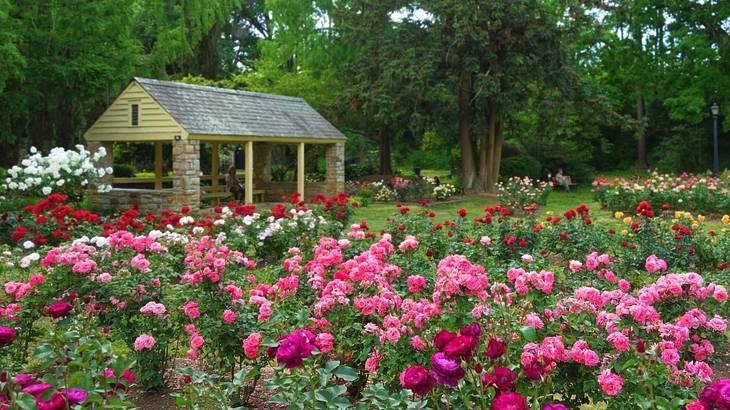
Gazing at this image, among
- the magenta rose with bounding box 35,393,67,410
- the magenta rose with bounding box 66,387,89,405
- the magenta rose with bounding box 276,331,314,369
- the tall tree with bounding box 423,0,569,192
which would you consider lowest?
the magenta rose with bounding box 66,387,89,405

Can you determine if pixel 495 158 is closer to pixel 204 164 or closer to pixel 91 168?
pixel 204 164

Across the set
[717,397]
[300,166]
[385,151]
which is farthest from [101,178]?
[717,397]

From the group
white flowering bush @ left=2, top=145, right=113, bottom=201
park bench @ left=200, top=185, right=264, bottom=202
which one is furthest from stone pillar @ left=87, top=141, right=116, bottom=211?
park bench @ left=200, top=185, right=264, bottom=202

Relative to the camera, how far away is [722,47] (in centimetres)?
3020

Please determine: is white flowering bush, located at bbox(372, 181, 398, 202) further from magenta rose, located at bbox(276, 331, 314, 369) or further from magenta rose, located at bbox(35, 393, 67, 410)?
magenta rose, located at bbox(35, 393, 67, 410)

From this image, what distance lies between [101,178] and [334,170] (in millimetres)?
6754

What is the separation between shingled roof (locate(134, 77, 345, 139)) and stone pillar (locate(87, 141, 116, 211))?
213 cm

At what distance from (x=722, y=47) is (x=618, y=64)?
515cm

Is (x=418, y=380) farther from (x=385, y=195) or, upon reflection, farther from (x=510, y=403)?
(x=385, y=195)

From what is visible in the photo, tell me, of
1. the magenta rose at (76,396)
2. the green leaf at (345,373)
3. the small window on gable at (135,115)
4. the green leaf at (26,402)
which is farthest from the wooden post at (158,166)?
the green leaf at (26,402)

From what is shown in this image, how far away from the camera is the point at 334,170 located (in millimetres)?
22453

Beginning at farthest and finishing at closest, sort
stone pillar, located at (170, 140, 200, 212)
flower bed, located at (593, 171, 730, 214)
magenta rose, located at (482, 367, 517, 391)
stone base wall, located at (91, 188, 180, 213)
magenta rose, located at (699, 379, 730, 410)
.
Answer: stone pillar, located at (170, 140, 200, 212), stone base wall, located at (91, 188, 180, 213), flower bed, located at (593, 171, 730, 214), magenta rose, located at (482, 367, 517, 391), magenta rose, located at (699, 379, 730, 410)

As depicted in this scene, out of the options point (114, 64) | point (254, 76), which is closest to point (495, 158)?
point (254, 76)

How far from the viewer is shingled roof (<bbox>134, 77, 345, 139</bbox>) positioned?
698 inches
